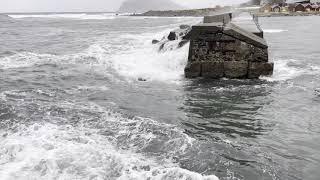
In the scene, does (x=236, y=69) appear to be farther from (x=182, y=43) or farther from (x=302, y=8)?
(x=302, y=8)

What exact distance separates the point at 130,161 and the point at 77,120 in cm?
253

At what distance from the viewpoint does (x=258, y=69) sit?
42.4 feet

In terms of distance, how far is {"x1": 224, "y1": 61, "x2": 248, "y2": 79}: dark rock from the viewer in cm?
1296

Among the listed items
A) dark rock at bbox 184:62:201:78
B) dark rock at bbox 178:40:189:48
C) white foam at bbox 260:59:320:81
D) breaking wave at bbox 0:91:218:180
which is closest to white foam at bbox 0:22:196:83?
dark rock at bbox 178:40:189:48

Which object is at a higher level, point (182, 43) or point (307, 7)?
point (182, 43)

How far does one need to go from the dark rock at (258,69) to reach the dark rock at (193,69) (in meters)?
1.56

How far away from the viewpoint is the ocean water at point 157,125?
6199 millimetres

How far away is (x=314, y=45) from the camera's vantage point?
2158 cm

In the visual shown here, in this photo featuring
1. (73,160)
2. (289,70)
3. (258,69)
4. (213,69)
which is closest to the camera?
(73,160)

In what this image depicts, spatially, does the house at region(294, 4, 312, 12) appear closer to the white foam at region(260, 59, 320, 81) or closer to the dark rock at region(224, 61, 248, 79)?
the white foam at region(260, 59, 320, 81)

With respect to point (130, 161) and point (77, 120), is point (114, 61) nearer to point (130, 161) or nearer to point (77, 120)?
point (77, 120)

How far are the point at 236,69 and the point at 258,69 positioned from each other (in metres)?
0.67

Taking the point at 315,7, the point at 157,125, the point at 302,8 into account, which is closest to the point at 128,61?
the point at 157,125

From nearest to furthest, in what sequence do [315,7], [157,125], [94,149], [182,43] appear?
[94,149], [157,125], [182,43], [315,7]
